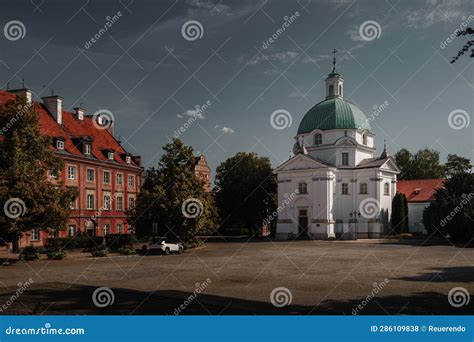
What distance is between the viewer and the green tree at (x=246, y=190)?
2694 inches

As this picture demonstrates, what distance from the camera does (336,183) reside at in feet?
210

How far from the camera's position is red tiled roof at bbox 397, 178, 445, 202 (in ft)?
226

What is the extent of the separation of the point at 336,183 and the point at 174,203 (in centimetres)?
3123

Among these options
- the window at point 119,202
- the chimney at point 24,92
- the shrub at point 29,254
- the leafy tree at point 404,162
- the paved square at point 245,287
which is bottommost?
the paved square at point 245,287

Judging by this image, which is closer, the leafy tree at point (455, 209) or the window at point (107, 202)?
the leafy tree at point (455, 209)

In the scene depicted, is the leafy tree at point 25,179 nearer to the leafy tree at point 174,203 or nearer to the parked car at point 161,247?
the parked car at point 161,247

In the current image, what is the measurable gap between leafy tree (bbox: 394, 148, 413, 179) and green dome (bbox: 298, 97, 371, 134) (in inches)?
1142

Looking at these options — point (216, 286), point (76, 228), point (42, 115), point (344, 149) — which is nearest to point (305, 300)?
point (216, 286)

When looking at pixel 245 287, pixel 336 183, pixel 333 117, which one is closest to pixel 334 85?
pixel 333 117

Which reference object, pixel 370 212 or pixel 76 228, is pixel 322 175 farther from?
pixel 76 228

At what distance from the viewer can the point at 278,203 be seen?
65062 mm

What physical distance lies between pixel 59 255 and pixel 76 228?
16.5 metres

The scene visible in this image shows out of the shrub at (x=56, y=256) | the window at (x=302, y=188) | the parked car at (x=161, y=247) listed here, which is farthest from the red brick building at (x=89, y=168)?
the window at (x=302, y=188)

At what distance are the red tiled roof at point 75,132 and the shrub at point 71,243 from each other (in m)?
11.2
